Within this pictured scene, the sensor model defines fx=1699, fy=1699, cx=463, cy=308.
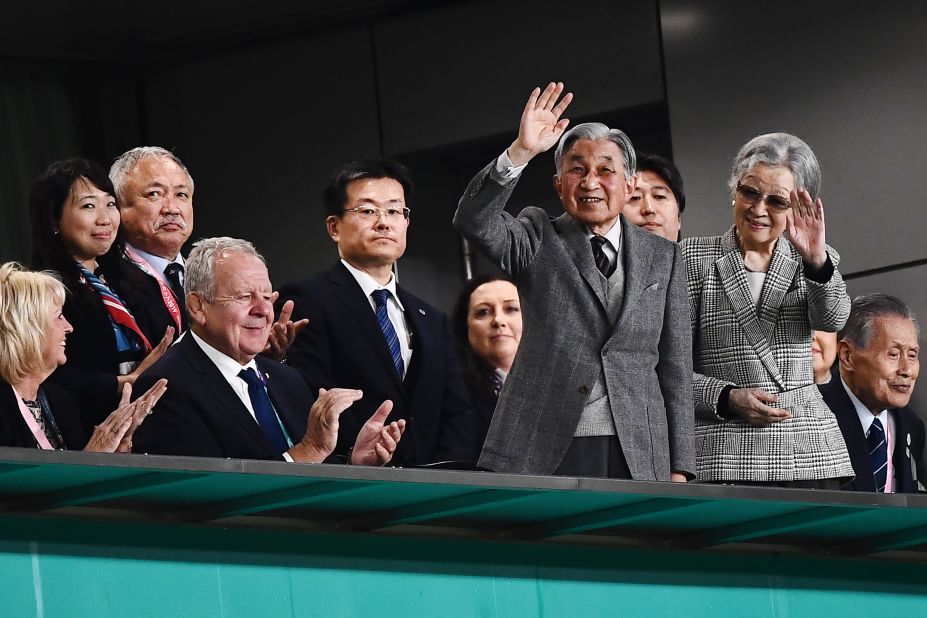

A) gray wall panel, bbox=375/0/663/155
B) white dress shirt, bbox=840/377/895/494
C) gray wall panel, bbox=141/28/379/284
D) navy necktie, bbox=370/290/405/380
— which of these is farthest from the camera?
gray wall panel, bbox=375/0/663/155

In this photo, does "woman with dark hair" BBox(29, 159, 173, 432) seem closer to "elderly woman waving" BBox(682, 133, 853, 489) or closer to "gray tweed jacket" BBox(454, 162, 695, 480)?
"gray tweed jacket" BBox(454, 162, 695, 480)

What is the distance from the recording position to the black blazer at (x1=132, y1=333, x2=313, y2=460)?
11.2ft

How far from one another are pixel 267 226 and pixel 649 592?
2.48 meters

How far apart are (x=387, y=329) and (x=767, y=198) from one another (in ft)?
3.12

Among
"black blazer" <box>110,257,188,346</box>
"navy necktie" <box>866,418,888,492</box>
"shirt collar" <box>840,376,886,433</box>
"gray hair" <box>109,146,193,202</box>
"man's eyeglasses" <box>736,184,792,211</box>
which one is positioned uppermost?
"gray hair" <box>109,146,193,202</box>

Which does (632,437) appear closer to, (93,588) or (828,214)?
(93,588)

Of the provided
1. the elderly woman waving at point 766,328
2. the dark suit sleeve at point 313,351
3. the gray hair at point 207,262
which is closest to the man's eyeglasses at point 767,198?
the elderly woman waving at point 766,328

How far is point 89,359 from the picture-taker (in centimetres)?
359

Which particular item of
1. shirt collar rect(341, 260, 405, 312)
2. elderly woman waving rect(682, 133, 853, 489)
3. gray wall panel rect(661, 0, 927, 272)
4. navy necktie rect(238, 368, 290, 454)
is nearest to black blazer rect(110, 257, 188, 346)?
navy necktie rect(238, 368, 290, 454)

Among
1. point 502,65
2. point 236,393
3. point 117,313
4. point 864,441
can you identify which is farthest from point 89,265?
point 502,65

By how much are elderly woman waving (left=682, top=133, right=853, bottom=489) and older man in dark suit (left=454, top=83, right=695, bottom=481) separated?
0.66 feet

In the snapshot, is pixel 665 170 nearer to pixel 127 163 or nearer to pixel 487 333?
pixel 487 333

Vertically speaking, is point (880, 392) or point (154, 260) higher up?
point (154, 260)

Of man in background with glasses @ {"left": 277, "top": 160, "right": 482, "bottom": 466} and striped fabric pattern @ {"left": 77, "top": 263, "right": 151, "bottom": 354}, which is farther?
man in background with glasses @ {"left": 277, "top": 160, "right": 482, "bottom": 466}
